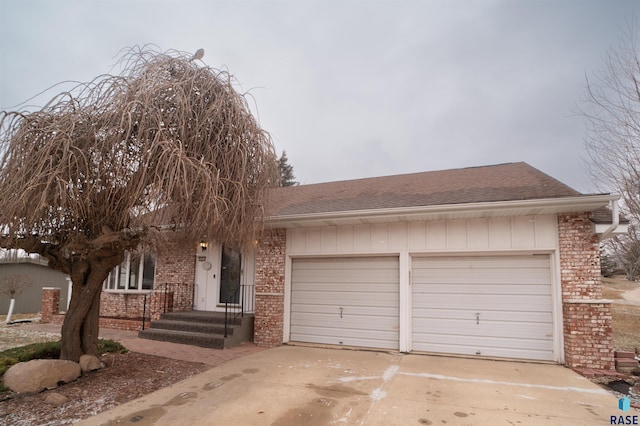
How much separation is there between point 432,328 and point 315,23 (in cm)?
926

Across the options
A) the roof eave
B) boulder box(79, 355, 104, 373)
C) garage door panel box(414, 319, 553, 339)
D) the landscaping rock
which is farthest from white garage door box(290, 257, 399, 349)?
the landscaping rock

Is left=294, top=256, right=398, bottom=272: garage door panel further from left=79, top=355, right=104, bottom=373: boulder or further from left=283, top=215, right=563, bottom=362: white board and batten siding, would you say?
left=79, top=355, right=104, bottom=373: boulder

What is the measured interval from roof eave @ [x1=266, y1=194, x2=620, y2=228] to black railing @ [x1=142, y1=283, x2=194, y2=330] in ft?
12.3

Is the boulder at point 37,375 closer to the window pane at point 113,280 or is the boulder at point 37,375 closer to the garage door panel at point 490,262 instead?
the garage door panel at point 490,262

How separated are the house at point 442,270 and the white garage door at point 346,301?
0.08ft

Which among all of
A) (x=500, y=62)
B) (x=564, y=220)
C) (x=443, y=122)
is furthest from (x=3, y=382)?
(x=443, y=122)

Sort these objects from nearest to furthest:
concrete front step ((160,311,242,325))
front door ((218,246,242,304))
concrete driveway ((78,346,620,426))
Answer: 1. concrete driveway ((78,346,620,426))
2. concrete front step ((160,311,242,325))
3. front door ((218,246,242,304))

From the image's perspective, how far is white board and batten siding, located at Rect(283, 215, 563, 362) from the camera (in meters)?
6.86

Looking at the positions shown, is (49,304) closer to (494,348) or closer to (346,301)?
(346,301)

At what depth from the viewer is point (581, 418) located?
A: 4074mm

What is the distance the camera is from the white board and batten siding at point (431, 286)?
6863 mm

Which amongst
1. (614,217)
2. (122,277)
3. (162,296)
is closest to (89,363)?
(162,296)

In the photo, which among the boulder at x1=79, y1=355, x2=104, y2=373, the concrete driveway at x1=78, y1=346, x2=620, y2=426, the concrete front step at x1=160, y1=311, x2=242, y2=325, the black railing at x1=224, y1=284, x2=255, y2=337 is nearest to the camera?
the concrete driveway at x1=78, y1=346, x2=620, y2=426

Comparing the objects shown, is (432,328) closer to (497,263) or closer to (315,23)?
(497,263)
